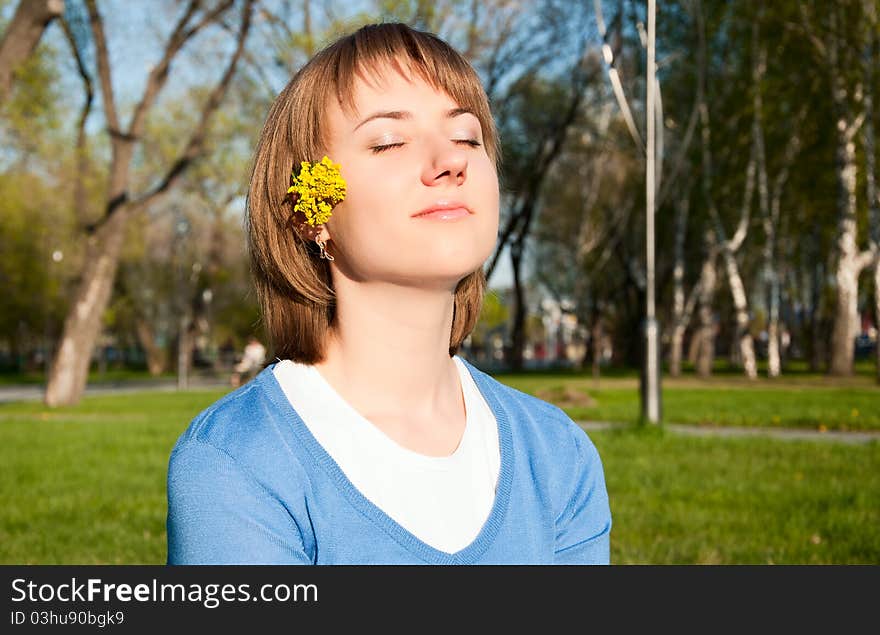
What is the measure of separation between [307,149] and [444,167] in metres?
0.32

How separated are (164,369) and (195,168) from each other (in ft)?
Result: 63.5

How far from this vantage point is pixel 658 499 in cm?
745

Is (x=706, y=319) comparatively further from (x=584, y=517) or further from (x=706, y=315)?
(x=584, y=517)

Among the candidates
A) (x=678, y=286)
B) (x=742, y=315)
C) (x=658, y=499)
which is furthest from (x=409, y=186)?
(x=678, y=286)

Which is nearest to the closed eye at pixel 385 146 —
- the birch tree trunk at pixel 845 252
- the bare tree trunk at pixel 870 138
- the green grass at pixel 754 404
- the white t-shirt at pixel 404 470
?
the white t-shirt at pixel 404 470

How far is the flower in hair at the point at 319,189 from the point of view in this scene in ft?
6.29

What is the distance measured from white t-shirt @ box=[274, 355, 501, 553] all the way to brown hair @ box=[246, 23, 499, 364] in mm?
161

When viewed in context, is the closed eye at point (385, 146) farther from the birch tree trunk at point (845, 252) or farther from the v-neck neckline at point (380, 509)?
the birch tree trunk at point (845, 252)

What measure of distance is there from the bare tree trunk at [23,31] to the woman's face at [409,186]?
40.4ft

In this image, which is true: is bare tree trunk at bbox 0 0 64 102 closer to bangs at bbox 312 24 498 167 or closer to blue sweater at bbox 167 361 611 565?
bangs at bbox 312 24 498 167

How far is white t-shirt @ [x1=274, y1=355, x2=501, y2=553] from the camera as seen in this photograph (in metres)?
1.84

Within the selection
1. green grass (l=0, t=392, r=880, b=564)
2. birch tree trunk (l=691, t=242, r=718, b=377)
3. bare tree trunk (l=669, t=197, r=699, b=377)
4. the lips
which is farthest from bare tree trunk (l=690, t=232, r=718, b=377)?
the lips
